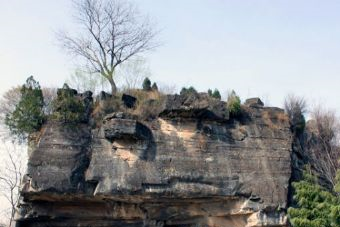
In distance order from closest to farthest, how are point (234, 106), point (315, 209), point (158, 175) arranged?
point (315, 209) → point (158, 175) → point (234, 106)

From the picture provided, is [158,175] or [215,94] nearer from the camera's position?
[158,175]

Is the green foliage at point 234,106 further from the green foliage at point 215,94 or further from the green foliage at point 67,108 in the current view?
the green foliage at point 67,108

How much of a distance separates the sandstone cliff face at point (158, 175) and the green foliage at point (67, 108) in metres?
0.28

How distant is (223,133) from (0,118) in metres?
7.94

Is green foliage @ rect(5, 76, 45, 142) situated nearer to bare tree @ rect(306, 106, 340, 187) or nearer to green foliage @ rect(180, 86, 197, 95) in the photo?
green foliage @ rect(180, 86, 197, 95)

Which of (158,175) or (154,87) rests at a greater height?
(154,87)

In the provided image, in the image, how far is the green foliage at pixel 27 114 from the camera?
15094 millimetres

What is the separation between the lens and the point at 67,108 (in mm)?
14859

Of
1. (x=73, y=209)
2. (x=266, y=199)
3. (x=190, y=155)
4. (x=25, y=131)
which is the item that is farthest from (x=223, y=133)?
(x=25, y=131)

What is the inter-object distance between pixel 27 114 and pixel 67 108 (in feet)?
4.76

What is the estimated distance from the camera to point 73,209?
48.3 feet

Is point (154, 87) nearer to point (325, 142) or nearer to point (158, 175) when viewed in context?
point (158, 175)

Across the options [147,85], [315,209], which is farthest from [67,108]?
[315,209]


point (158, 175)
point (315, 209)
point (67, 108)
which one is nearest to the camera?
point (315, 209)
